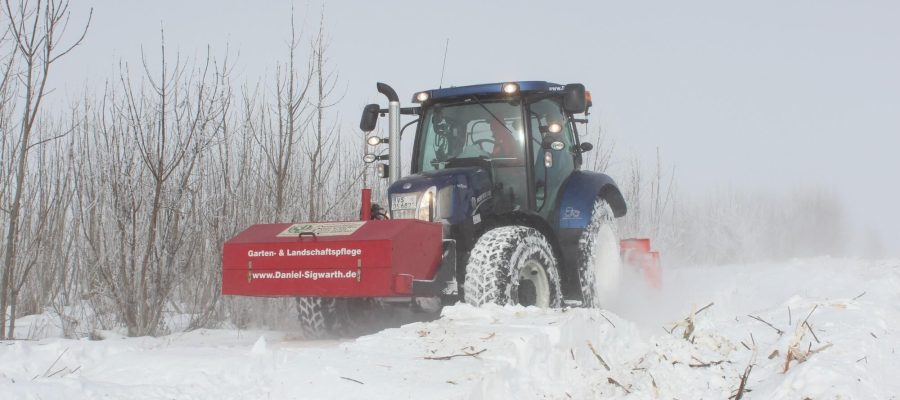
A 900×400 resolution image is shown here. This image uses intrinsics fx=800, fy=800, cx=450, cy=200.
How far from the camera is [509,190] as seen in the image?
616 centimetres

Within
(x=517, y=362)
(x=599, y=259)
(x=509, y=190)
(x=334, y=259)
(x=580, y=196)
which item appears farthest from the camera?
(x=599, y=259)

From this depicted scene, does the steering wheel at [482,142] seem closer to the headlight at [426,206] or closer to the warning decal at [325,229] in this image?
the headlight at [426,206]

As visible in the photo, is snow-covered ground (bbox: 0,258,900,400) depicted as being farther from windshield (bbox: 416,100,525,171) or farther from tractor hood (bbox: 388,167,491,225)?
windshield (bbox: 416,100,525,171)

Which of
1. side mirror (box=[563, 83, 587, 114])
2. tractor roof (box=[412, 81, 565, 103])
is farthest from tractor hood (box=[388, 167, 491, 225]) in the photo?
side mirror (box=[563, 83, 587, 114])

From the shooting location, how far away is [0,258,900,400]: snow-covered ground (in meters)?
3.36

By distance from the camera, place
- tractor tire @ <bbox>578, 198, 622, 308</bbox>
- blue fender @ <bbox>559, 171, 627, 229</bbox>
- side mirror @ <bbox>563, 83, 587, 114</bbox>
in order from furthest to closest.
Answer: blue fender @ <bbox>559, 171, 627, 229</bbox>
tractor tire @ <bbox>578, 198, 622, 308</bbox>
side mirror @ <bbox>563, 83, 587, 114</bbox>

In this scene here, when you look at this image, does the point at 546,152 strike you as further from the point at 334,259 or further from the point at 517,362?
the point at 517,362

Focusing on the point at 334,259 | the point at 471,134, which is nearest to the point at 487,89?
the point at 471,134

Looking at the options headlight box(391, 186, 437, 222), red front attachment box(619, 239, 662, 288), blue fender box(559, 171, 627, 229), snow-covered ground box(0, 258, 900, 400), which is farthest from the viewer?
red front attachment box(619, 239, 662, 288)

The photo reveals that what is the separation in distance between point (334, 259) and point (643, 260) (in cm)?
382

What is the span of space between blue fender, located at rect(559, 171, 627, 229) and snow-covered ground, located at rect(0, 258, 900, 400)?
1418 mm

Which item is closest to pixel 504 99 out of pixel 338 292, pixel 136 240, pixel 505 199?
pixel 505 199

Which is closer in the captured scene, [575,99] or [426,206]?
[426,206]

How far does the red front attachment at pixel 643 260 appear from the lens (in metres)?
7.70
